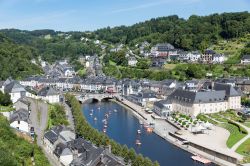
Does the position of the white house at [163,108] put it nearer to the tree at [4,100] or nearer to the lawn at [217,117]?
the lawn at [217,117]

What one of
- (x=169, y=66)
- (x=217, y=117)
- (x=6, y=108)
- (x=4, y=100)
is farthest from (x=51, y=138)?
(x=169, y=66)

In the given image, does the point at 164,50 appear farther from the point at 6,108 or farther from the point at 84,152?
the point at 84,152

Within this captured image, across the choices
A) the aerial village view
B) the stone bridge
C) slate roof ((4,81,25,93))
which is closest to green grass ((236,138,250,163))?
the aerial village view

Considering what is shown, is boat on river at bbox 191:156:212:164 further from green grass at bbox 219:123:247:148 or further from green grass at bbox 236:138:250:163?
green grass at bbox 219:123:247:148

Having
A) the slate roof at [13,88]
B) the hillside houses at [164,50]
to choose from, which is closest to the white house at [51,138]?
the slate roof at [13,88]

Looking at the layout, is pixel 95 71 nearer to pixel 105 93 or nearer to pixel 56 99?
pixel 105 93

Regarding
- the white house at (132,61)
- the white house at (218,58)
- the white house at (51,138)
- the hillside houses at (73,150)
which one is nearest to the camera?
the hillside houses at (73,150)
